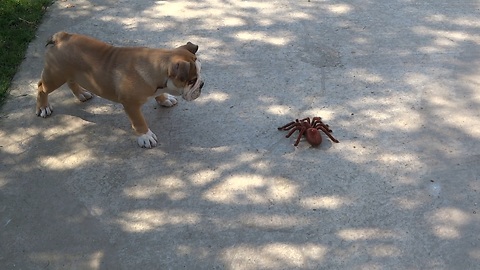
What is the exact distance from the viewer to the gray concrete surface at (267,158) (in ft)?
10.0

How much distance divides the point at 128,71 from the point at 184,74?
424mm

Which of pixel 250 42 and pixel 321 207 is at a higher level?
pixel 250 42

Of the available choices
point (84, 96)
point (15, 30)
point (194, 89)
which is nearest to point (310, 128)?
point (194, 89)

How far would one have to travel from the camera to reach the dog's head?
3248 millimetres

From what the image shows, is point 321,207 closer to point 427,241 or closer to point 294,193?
point 294,193

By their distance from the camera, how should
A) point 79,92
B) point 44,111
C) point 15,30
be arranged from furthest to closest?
1. point 15,30
2. point 79,92
3. point 44,111

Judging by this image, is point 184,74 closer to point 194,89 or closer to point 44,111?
point 194,89

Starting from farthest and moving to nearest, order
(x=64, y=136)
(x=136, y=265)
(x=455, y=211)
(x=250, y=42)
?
(x=250, y=42) < (x=64, y=136) < (x=455, y=211) < (x=136, y=265)

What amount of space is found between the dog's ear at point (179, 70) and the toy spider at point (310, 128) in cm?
91

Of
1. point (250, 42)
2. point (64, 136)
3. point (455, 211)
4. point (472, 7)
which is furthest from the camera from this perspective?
point (472, 7)

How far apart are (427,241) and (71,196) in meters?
2.27

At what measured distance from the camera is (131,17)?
16.5 feet

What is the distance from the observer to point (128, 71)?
3414 millimetres

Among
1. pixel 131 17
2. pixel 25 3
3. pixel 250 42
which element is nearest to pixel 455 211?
pixel 250 42
